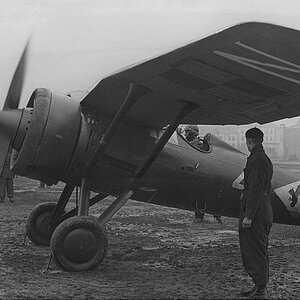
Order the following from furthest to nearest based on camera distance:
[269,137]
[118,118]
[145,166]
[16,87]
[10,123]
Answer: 1. [269,137]
2. [16,87]
3. [145,166]
4. [10,123]
5. [118,118]

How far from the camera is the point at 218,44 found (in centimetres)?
433

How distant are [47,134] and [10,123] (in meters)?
0.54

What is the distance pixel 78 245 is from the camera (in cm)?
564

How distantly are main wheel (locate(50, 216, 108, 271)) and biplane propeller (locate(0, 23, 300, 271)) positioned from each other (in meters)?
0.01

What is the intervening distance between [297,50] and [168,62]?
4.21ft

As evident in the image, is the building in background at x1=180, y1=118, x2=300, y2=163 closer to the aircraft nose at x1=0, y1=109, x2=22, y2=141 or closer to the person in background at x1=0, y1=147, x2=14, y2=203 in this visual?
the person in background at x1=0, y1=147, x2=14, y2=203

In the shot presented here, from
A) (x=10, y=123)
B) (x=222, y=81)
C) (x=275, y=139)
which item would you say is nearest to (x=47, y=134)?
(x=10, y=123)

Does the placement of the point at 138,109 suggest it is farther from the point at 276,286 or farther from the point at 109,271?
the point at 276,286

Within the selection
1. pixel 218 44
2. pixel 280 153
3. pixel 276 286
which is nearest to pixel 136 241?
pixel 276 286

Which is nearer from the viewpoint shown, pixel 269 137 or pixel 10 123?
pixel 10 123

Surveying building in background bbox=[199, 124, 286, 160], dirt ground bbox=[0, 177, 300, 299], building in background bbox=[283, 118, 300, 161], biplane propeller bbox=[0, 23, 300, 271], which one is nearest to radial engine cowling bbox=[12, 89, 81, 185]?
biplane propeller bbox=[0, 23, 300, 271]

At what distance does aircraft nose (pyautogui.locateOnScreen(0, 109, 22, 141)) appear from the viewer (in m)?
6.11

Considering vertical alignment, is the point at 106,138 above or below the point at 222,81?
below

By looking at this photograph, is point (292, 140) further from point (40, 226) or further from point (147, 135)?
point (147, 135)
